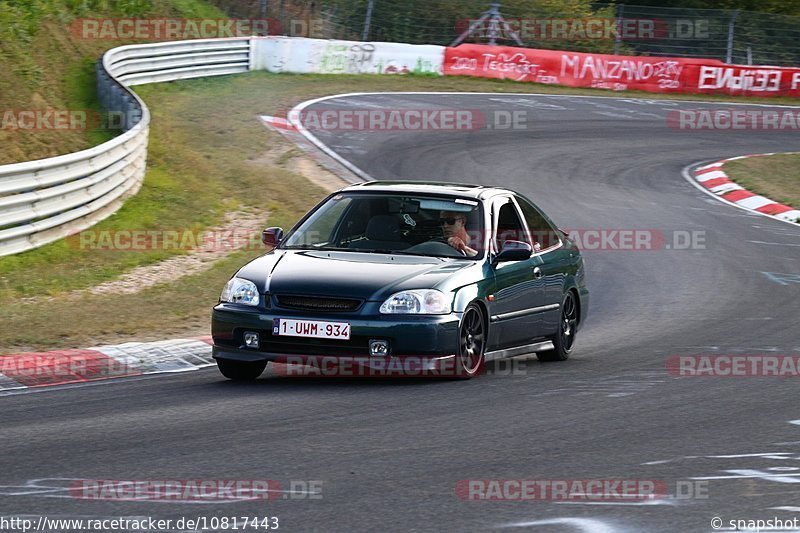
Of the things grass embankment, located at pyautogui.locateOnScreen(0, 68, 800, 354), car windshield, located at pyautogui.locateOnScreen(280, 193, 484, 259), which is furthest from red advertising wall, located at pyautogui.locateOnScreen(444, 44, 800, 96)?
car windshield, located at pyautogui.locateOnScreen(280, 193, 484, 259)

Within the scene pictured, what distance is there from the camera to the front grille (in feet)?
28.1

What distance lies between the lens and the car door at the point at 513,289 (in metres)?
9.53

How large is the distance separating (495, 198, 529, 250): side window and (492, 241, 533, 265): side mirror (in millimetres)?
372

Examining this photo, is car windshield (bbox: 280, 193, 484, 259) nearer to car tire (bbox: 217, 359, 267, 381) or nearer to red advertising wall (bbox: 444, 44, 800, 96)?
car tire (bbox: 217, 359, 267, 381)

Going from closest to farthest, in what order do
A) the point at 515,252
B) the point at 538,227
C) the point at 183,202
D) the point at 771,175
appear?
the point at 515,252 → the point at 538,227 → the point at 183,202 → the point at 771,175

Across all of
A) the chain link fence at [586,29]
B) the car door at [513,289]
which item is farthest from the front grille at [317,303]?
the chain link fence at [586,29]

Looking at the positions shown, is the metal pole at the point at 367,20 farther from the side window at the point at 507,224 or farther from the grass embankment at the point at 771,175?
the side window at the point at 507,224

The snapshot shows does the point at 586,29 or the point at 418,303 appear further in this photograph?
the point at 586,29

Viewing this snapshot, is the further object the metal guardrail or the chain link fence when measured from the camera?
the chain link fence

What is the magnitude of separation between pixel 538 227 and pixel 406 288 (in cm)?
240

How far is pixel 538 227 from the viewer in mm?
10758

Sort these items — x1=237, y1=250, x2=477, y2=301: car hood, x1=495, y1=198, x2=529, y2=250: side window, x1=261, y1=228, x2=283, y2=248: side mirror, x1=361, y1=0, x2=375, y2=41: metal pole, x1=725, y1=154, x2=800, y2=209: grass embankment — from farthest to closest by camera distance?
1. x1=361, y1=0, x2=375, y2=41: metal pole
2. x1=725, y1=154, x2=800, y2=209: grass embankment
3. x1=495, y1=198, x2=529, y2=250: side window
4. x1=261, y1=228, x2=283, y2=248: side mirror
5. x1=237, y1=250, x2=477, y2=301: car hood

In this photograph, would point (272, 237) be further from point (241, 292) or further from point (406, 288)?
point (406, 288)

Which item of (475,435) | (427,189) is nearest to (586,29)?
(427,189)
